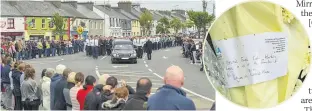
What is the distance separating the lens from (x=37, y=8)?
5703 cm

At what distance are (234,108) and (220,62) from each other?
506 mm

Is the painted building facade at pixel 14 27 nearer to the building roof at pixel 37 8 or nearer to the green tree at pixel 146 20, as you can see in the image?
the building roof at pixel 37 8

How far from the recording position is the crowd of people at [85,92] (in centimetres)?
501

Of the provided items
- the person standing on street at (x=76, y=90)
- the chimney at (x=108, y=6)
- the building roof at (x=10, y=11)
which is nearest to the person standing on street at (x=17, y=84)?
the person standing on street at (x=76, y=90)

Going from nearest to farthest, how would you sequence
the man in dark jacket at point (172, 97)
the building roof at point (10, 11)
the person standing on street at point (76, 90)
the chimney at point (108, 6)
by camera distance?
the man in dark jacket at point (172, 97)
the person standing on street at point (76, 90)
the building roof at point (10, 11)
the chimney at point (108, 6)

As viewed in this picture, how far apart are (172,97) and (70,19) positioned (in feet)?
194

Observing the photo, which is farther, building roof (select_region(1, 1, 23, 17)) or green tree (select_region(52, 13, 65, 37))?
green tree (select_region(52, 13, 65, 37))

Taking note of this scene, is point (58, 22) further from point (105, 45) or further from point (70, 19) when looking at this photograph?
point (105, 45)

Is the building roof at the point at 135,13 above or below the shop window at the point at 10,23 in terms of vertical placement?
above

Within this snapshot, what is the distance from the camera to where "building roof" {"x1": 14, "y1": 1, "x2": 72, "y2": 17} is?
54875 mm

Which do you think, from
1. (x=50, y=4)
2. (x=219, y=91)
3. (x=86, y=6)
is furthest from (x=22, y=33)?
(x=219, y=91)

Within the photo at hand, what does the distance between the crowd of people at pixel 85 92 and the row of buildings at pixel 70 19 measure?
27.6 meters

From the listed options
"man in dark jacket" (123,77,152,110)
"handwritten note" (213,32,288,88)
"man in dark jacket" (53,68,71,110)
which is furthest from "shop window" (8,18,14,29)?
"handwritten note" (213,32,288,88)

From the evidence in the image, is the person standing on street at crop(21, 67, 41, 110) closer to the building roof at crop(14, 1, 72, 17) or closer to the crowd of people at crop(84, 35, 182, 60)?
the crowd of people at crop(84, 35, 182, 60)
